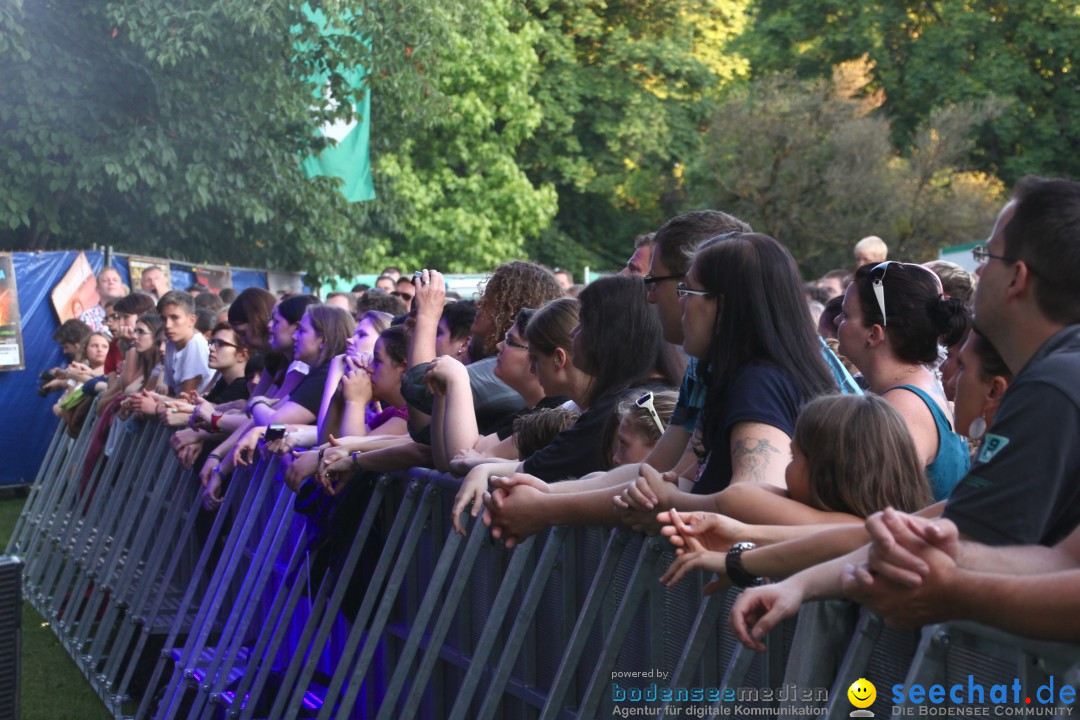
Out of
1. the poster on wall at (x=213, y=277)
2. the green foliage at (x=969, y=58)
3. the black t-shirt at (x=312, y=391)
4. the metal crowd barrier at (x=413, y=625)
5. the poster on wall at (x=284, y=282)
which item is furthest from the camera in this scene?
the green foliage at (x=969, y=58)

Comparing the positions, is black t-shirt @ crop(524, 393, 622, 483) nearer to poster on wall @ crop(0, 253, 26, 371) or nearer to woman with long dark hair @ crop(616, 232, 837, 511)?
woman with long dark hair @ crop(616, 232, 837, 511)

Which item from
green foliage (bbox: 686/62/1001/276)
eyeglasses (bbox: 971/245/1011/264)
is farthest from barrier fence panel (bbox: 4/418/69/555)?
green foliage (bbox: 686/62/1001/276)

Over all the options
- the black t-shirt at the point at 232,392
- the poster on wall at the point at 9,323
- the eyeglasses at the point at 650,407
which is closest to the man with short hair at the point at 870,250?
the black t-shirt at the point at 232,392

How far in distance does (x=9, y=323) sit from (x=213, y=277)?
375cm

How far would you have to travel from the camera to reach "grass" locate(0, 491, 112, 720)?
7137 mm

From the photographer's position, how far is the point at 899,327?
4199mm

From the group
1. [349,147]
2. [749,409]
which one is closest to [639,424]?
[749,409]

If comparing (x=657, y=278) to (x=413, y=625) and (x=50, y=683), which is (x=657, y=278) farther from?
(x=50, y=683)

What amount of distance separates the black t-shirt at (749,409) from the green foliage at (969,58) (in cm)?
3318

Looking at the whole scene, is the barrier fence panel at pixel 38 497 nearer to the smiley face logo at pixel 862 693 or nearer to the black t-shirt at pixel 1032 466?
the smiley face logo at pixel 862 693

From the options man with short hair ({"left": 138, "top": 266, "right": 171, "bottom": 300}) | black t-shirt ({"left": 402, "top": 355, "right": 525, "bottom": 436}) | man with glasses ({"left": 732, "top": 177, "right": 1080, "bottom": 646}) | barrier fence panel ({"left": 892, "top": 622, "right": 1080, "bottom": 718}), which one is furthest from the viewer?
man with short hair ({"left": 138, "top": 266, "right": 171, "bottom": 300})

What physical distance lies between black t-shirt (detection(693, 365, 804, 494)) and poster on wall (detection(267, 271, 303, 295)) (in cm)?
1883

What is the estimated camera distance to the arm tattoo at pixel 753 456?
311 centimetres

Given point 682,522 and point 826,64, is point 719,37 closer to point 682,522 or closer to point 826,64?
point 826,64
